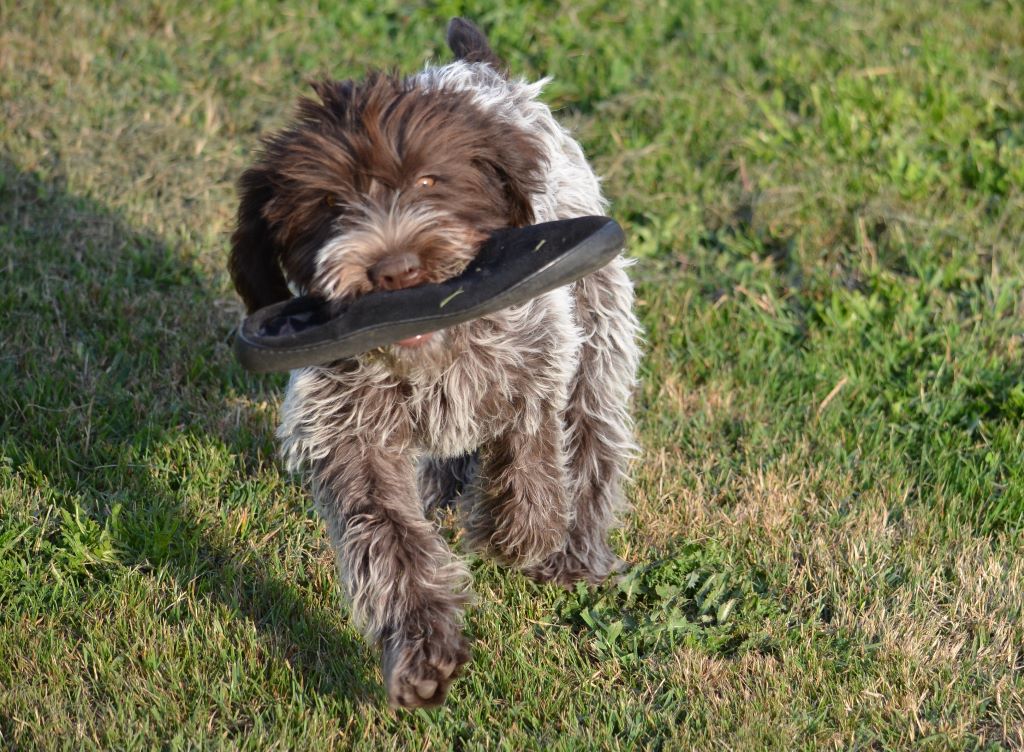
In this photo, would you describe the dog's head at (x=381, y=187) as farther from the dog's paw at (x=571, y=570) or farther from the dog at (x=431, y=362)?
the dog's paw at (x=571, y=570)

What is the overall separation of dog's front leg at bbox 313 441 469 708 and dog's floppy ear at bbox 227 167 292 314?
0.54m

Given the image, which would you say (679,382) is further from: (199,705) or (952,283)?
(199,705)

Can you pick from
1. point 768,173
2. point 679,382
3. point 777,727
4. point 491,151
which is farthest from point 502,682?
point 768,173

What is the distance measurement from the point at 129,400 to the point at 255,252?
4.99ft

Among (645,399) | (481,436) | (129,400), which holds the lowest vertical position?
(129,400)

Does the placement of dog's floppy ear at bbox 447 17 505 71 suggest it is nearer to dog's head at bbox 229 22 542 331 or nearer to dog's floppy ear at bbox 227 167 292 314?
dog's head at bbox 229 22 542 331

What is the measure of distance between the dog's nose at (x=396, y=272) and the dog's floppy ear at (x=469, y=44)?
1.49 m

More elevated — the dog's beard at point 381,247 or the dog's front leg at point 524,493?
the dog's beard at point 381,247

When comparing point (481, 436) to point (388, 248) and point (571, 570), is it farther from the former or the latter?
point (388, 248)

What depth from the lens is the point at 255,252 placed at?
12.8 ft

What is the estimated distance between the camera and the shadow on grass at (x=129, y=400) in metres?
4.21

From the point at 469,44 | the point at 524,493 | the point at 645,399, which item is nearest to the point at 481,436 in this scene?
the point at 524,493

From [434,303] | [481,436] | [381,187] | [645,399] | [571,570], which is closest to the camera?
[434,303]

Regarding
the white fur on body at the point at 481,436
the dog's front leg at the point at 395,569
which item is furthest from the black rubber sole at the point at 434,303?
the dog's front leg at the point at 395,569
